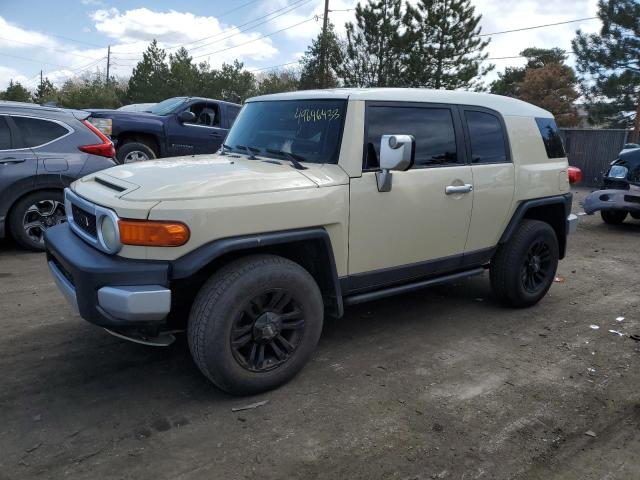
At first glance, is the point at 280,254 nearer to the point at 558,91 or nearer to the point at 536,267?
the point at 536,267

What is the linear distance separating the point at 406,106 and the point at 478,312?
6.77ft

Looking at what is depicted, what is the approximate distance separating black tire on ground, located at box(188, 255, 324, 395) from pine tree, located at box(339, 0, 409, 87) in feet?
88.5

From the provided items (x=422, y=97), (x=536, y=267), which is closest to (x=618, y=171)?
(x=536, y=267)

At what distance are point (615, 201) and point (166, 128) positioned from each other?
822 centimetres

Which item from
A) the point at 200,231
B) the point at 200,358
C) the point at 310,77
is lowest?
the point at 200,358

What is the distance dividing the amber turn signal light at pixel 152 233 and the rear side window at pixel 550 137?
3.58 meters

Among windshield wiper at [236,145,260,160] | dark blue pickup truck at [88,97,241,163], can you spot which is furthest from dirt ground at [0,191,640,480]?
dark blue pickup truck at [88,97,241,163]

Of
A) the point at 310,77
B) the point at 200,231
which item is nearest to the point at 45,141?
the point at 200,231

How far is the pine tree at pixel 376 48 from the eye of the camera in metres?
28.9

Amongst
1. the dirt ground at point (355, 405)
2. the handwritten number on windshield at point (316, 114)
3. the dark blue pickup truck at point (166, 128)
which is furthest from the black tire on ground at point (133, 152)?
the handwritten number on windshield at point (316, 114)

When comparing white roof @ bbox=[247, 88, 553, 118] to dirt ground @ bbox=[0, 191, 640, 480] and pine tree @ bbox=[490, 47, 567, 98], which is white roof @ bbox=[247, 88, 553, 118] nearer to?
dirt ground @ bbox=[0, 191, 640, 480]

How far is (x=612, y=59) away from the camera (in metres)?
25.7

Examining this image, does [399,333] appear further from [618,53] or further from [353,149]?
[618,53]

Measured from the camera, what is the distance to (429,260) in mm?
4094
